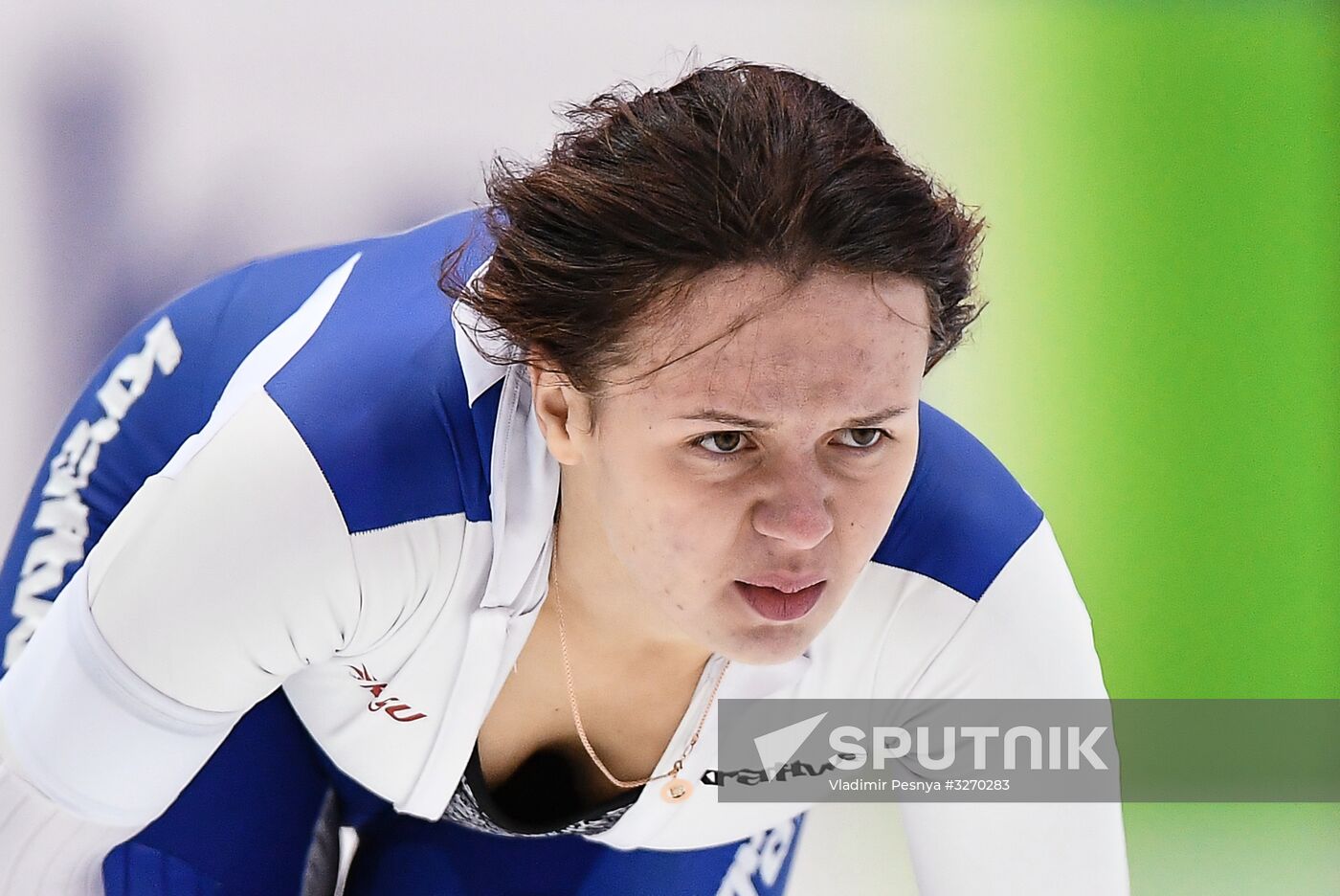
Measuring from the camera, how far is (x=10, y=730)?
0.72 metres

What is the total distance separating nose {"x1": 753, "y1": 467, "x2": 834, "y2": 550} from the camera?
0.64 meters

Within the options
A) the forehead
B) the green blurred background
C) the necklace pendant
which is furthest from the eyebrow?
the green blurred background

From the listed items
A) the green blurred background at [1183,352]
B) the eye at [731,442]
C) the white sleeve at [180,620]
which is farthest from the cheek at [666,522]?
the green blurred background at [1183,352]

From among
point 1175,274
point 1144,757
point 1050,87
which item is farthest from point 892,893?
point 1050,87

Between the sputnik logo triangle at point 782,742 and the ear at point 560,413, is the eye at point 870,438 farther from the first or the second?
the sputnik logo triangle at point 782,742

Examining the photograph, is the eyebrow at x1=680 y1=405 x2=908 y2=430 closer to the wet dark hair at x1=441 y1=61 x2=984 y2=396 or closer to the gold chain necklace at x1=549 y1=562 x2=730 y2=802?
the wet dark hair at x1=441 y1=61 x2=984 y2=396

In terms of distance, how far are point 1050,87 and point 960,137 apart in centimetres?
9

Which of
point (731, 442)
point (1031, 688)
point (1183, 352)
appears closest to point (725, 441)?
point (731, 442)

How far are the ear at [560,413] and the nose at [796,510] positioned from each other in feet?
0.30

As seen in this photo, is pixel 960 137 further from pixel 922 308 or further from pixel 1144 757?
pixel 922 308

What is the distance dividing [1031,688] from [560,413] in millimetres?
262

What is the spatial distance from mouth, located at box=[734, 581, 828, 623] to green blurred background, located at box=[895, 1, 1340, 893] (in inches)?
33.1

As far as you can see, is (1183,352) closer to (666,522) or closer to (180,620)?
(666,522)

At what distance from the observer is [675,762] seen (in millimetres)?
828
